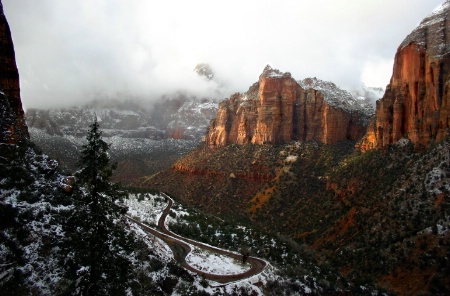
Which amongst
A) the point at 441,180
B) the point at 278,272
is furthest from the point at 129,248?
the point at 441,180

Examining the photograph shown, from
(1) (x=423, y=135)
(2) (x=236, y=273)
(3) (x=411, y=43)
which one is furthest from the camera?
(3) (x=411, y=43)

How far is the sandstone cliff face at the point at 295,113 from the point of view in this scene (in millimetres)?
83312

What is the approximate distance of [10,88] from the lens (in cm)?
2522

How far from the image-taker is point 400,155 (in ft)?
177

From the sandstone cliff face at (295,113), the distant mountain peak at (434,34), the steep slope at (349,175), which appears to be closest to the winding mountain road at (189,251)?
the steep slope at (349,175)

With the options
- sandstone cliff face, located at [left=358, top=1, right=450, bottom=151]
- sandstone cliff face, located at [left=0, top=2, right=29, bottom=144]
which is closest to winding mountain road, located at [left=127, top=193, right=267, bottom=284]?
sandstone cliff face, located at [left=0, top=2, right=29, bottom=144]

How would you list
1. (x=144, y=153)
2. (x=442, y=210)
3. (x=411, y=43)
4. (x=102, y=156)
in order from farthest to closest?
(x=144, y=153), (x=411, y=43), (x=442, y=210), (x=102, y=156)

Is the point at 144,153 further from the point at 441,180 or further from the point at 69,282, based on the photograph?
the point at 69,282

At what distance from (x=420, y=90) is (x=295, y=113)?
37.8 metres

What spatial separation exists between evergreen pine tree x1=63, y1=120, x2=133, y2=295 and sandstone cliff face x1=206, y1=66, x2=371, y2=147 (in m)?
70.6

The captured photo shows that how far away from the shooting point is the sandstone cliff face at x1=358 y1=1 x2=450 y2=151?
165 ft

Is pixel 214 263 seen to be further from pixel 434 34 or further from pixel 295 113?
pixel 295 113

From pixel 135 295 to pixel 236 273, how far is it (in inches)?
417

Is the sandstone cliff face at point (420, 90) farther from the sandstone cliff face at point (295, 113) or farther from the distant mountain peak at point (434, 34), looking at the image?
the sandstone cliff face at point (295, 113)
